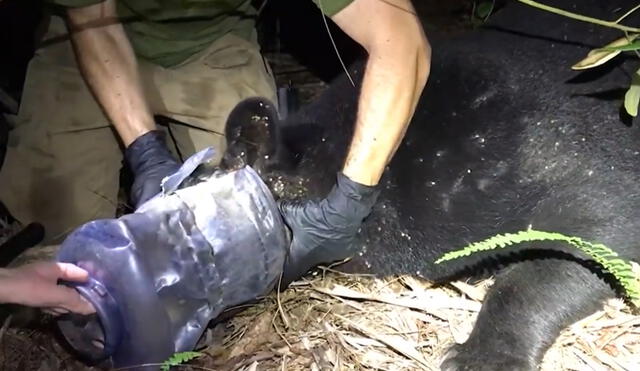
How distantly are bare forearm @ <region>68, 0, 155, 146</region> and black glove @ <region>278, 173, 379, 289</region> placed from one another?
86 cm

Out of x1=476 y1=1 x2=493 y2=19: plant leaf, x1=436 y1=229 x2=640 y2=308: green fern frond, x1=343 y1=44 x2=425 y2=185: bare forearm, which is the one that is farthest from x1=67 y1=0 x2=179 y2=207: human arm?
x1=476 y1=1 x2=493 y2=19: plant leaf

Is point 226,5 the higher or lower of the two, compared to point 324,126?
higher

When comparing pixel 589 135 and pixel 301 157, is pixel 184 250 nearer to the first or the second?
pixel 301 157

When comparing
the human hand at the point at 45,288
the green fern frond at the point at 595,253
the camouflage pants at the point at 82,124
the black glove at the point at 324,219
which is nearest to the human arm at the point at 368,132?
the black glove at the point at 324,219

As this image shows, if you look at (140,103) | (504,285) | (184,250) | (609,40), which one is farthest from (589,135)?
(140,103)

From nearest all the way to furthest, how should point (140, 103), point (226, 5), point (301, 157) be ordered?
point (301, 157)
point (140, 103)
point (226, 5)

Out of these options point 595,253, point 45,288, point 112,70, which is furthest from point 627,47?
point 112,70

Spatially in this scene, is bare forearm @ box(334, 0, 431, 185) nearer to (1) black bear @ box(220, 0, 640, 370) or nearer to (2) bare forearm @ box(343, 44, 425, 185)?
(2) bare forearm @ box(343, 44, 425, 185)

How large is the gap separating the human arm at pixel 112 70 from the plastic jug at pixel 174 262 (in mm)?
738

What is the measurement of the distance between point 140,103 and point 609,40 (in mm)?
1830

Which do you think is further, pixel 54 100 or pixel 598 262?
pixel 54 100

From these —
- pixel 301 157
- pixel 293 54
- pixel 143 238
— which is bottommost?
pixel 293 54

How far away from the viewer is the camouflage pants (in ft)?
12.2

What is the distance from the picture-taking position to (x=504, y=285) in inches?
114
